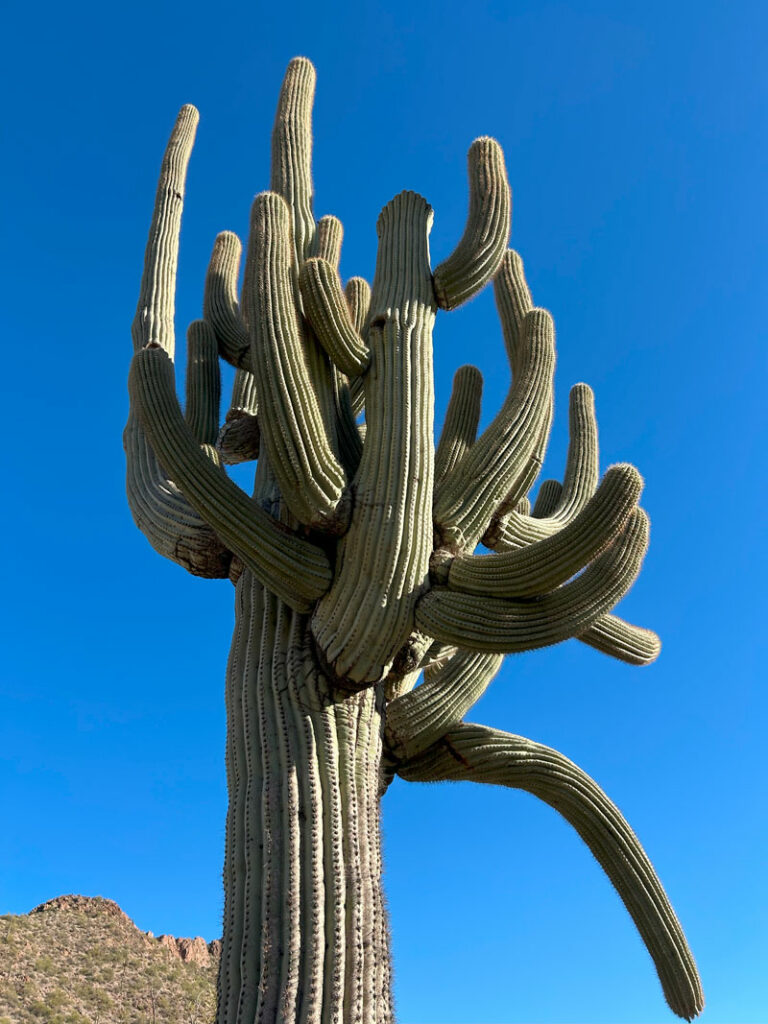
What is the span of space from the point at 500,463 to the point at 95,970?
15817 mm

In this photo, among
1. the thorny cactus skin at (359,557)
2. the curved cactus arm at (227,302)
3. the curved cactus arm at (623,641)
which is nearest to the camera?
the thorny cactus skin at (359,557)

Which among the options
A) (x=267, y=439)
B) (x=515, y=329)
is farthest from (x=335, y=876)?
(x=515, y=329)

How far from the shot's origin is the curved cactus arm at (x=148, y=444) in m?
5.53

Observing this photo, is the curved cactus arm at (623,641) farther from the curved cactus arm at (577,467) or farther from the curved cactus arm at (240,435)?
the curved cactus arm at (240,435)

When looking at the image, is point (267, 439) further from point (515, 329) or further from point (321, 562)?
point (515, 329)

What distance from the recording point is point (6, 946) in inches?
678

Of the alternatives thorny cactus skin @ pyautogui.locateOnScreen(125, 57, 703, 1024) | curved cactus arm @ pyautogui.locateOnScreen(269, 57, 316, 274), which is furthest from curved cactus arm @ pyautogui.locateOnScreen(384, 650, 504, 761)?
curved cactus arm @ pyautogui.locateOnScreen(269, 57, 316, 274)

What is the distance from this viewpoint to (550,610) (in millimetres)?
4621

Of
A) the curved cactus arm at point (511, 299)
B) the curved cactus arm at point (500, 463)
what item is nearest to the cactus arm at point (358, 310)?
the curved cactus arm at point (511, 299)

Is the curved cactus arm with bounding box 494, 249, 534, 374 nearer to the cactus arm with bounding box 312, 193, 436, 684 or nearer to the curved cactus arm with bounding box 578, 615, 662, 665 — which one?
the cactus arm with bounding box 312, 193, 436, 684

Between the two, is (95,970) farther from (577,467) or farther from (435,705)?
(577,467)

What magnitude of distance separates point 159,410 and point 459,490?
1.65 m

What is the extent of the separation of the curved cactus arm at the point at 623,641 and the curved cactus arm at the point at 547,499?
841 millimetres

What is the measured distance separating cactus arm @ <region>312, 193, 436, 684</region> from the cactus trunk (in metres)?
0.26
